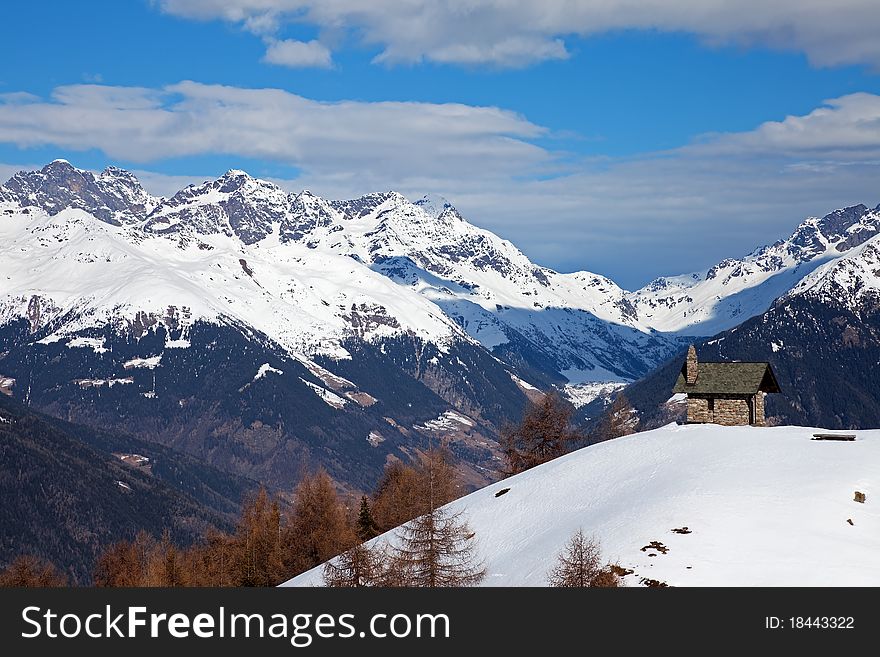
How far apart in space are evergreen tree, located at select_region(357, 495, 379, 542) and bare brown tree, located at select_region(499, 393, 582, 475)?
15545 mm

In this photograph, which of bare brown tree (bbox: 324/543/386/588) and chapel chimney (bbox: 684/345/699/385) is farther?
chapel chimney (bbox: 684/345/699/385)

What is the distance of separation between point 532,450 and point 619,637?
2758 inches

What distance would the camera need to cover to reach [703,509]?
2825 inches

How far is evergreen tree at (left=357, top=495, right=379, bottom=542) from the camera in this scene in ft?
372

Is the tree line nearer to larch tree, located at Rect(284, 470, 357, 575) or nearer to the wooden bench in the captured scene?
larch tree, located at Rect(284, 470, 357, 575)

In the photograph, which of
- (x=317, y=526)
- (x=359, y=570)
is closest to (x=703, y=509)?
(x=359, y=570)

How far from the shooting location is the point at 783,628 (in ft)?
164

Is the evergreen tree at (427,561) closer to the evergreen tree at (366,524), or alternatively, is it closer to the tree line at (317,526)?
the tree line at (317,526)

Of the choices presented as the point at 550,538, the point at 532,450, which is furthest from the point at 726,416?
the point at 550,538

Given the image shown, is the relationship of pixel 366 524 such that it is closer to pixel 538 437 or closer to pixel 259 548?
pixel 259 548

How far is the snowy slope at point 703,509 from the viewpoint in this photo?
204 ft

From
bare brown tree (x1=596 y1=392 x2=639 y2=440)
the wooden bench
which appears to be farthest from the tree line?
the wooden bench

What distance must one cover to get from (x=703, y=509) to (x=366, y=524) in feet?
165

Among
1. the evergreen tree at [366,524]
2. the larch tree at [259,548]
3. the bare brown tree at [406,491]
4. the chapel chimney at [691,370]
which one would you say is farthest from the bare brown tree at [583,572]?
the evergreen tree at [366,524]
